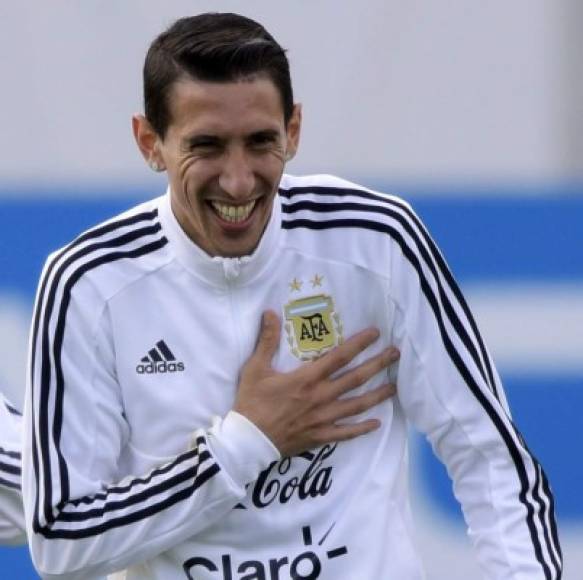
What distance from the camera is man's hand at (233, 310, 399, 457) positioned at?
7.38ft

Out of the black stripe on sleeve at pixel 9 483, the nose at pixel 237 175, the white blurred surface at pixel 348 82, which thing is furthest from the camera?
the white blurred surface at pixel 348 82

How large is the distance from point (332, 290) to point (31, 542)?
20.9 inches

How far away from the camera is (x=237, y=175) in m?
2.13

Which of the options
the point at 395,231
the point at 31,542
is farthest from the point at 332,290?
the point at 31,542

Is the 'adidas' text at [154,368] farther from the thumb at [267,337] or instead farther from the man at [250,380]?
the thumb at [267,337]

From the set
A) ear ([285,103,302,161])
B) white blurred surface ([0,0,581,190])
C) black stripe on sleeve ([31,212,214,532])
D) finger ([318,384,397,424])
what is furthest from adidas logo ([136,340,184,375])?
white blurred surface ([0,0,581,190])

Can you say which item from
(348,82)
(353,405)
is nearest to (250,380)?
(353,405)

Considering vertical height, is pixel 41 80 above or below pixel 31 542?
above

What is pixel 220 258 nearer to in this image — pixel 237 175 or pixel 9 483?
pixel 237 175

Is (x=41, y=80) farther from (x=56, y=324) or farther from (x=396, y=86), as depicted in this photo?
(x=56, y=324)

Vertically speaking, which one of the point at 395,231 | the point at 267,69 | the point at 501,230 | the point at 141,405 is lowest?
the point at 501,230

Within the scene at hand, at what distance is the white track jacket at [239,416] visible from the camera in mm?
2211

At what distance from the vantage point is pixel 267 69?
7.22 ft

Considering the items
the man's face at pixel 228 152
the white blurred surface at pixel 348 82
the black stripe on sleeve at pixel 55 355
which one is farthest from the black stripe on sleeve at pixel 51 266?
the white blurred surface at pixel 348 82
